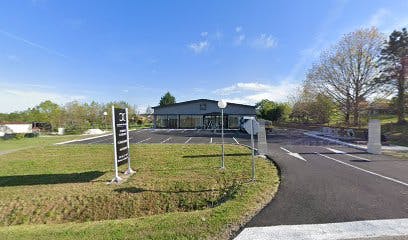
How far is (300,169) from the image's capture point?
27.5ft

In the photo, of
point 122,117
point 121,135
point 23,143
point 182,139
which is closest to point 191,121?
point 182,139

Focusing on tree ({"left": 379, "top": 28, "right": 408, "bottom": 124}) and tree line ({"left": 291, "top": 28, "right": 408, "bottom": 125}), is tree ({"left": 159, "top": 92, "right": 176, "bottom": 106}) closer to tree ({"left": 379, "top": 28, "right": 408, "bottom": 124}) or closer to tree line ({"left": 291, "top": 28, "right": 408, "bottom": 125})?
tree line ({"left": 291, "top": 28, "right": 408, "bottom": 125})

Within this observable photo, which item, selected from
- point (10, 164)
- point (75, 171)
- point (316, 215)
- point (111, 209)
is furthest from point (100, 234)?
Answer: point (10, 164)

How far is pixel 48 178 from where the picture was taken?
8781 mm

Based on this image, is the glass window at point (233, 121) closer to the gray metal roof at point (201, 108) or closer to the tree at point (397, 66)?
the gray metal roof at point (201, 108)

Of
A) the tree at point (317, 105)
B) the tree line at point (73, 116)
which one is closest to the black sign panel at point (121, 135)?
the tree line at point (73, 116)

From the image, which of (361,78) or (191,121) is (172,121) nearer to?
(191,121)

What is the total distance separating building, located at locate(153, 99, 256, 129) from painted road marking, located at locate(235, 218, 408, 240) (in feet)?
106

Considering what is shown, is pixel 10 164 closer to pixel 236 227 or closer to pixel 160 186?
pixel 160 186

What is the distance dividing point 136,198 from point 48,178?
4.63 meters

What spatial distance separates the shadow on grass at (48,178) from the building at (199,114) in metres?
28.2

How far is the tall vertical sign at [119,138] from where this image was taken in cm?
798

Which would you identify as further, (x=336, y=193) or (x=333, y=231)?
(x=336, y=193)

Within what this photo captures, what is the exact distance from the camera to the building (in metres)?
37.2
